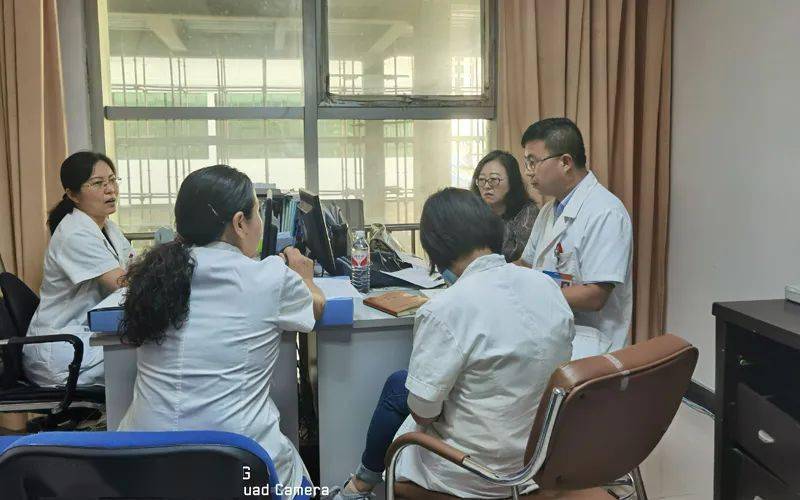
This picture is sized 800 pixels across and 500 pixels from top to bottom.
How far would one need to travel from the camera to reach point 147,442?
0.85m

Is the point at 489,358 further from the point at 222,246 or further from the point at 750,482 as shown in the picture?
the point at 750,482

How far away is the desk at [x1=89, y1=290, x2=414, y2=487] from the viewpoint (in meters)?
1.72

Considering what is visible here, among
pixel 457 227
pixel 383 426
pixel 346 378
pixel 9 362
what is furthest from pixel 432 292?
pixel 9 362

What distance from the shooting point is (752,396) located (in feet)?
5.21

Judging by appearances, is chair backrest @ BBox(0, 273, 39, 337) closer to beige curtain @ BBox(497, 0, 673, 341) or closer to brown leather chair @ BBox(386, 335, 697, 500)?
brown leather chair @ BBox(386, 335, 697, 500)

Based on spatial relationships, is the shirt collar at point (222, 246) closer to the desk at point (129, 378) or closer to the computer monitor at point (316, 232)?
the desk at point (129, 378)

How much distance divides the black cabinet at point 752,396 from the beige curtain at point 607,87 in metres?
1.62

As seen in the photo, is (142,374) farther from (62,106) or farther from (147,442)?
(62,106)

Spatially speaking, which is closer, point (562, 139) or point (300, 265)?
point (300, 265)

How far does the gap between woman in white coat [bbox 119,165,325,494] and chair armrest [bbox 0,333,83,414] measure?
64 centimetres

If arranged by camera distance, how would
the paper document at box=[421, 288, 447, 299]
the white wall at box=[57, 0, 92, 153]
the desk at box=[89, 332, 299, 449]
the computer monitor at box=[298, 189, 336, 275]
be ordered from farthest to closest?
the white wall at box=[57, 0, 92, 153] < the computer monitor at box=[298, 189, 336, 275] < the paper document at box=[421, 288, 447, 299] < the desk at box=[89, 332, 299, 449]

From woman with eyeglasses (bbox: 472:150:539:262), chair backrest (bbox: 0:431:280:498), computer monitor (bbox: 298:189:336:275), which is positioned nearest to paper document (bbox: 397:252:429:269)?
computer monitor (bbox: 298:189:336:275)

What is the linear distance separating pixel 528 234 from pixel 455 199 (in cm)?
134

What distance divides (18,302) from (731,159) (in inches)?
113
